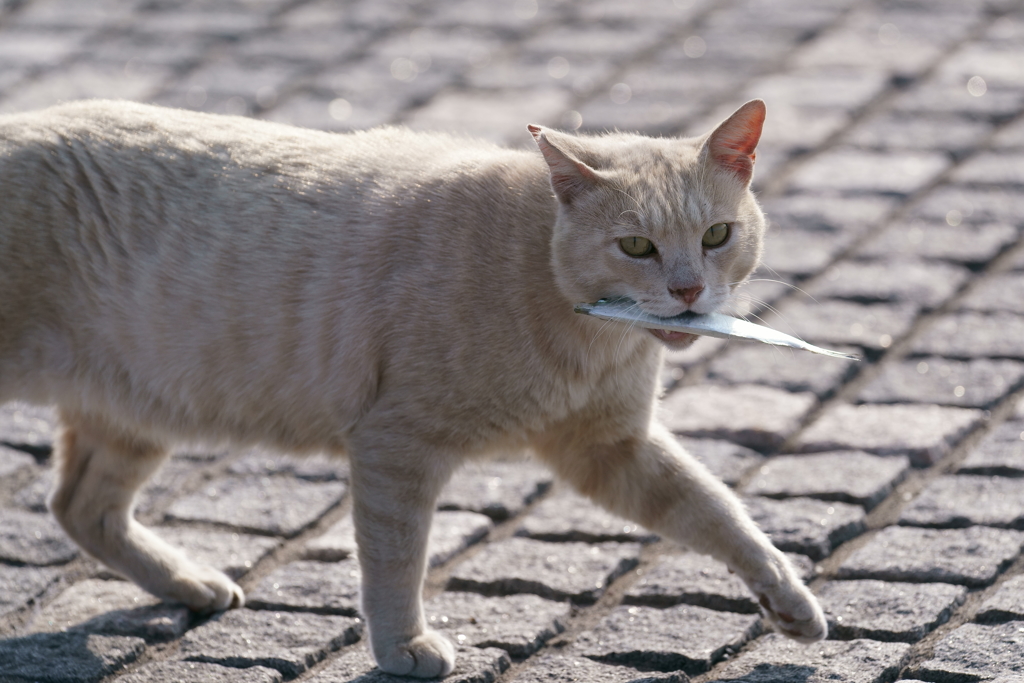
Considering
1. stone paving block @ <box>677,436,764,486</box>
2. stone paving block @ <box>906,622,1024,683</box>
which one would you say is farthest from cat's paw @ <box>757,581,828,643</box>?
stone paving block @ <box>677,436,764,486</box>

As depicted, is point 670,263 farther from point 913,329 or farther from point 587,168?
point 913,329

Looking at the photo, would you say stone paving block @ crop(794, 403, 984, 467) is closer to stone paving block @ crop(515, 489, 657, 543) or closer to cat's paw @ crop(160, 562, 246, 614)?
stone paving block @ crop(515, 489, 657, 543)

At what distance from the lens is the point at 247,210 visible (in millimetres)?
3652

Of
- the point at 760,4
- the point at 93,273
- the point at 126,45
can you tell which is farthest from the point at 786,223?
the point at 126,45

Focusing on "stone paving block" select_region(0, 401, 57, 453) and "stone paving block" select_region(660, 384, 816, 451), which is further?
"stone paving block" select_region(0, 401, 57, 453)

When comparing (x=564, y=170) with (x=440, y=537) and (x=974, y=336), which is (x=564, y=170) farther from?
(x=974, y=336)

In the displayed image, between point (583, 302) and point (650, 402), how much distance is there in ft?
1.46

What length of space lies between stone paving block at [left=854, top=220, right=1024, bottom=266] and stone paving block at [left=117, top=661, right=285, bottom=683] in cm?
317

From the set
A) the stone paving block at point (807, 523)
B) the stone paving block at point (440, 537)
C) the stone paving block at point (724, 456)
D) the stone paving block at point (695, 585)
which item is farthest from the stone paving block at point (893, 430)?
the stone paving block at point (440, 537)

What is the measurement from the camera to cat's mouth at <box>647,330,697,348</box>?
3301mm

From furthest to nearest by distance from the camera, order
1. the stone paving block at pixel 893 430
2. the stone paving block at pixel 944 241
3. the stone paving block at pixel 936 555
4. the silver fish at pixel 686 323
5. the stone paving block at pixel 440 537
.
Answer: the stone paving block at pixel 944 241
the stone paving block at pixel 893 430
the stone paving block at pixel 440 537
the stone paving block at pixel 936 555
the silver fish at pixel 686 323

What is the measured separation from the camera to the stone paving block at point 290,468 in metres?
4.43

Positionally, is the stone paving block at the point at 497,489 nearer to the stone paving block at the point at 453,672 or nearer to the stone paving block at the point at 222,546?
the stone paving block at the point at 222,546

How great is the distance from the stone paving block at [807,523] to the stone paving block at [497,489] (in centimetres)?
69
